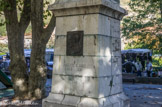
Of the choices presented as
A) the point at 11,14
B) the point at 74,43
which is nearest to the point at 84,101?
the point at 74,43

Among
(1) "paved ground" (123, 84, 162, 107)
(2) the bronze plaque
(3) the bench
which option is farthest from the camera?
(3) the bench

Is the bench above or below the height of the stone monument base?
below

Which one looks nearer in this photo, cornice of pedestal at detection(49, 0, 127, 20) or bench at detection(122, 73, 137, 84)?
cornice of pedestal at detection(49, 0, 127, 20)

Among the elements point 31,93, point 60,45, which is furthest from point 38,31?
point 60,45

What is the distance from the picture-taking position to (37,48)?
32.9 ft

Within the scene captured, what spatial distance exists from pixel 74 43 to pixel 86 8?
947 mm

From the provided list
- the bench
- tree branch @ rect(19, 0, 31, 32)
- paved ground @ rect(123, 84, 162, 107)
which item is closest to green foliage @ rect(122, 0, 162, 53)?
the bench

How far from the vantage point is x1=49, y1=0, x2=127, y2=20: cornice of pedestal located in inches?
227

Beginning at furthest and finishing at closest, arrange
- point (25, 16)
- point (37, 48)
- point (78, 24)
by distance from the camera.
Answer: point (25, 16), point (37, 48), point (78, 24)

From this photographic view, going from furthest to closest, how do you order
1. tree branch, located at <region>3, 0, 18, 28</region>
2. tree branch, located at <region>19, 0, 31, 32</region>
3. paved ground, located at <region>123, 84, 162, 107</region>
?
tree branch, located at <region>19, 0, 31, 32</region> → tree branch, located at <region>3, 0, 18, 28</region> → paved ground, located at <region>123, 84, 162, 107</region>

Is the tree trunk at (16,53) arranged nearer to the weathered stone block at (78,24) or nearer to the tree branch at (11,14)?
the tree branch at (11,14)

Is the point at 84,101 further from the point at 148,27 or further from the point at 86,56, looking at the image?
the point at 148,27

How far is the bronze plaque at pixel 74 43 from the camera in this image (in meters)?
6.04

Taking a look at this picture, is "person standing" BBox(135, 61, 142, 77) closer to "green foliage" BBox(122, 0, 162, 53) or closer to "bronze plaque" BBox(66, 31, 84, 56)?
"green foliage" BBox(122, 0, 162, 53)
